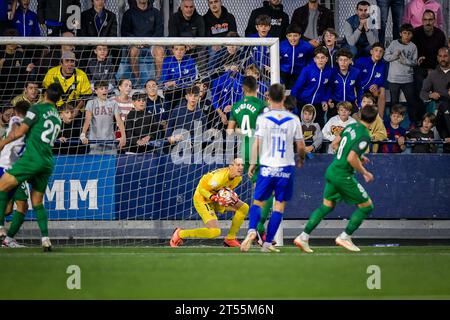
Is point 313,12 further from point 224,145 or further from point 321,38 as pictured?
point 224,145

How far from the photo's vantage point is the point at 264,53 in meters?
16.1

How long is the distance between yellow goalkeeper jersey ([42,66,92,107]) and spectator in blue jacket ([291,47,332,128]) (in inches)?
143

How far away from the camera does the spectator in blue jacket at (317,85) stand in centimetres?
1723

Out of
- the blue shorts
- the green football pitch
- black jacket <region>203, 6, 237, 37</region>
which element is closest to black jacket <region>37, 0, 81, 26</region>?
black jacket <region>203, 6, 237, 37</region>

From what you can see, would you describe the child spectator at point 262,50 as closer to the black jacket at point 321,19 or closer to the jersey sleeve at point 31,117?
the black jacket at point 321,19

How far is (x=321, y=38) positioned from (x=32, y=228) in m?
6.30

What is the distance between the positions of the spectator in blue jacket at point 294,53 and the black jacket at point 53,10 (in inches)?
155

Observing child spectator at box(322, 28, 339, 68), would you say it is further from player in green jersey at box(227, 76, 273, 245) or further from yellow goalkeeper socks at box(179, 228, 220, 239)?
yellow goalkeeper socks at box(179, 228, 220, 239)

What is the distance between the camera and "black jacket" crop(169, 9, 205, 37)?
17.8 metres

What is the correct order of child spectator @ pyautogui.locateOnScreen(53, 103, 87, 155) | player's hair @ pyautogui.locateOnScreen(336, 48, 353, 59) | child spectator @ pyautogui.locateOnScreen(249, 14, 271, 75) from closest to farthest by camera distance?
child spectator @ pyautogui.locateOnScreen(249, 14, 271, 75), child spectator @ pyautogui.locateOnScreen(53, 103, 87, 155), player's hair @ pyautogui.locateOnScreen(336, 48, 353, 59)

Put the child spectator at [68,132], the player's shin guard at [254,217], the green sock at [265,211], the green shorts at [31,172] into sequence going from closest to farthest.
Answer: the player's shin guard at [254,217] → the green shorts at [31,172] → the green sock at [265,211] → the child spectator at [68,132]

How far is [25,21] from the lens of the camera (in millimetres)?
17906

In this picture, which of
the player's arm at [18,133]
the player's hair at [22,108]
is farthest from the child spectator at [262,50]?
the player's arm at [18,133]

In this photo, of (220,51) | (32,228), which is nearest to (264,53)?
(220,51)
